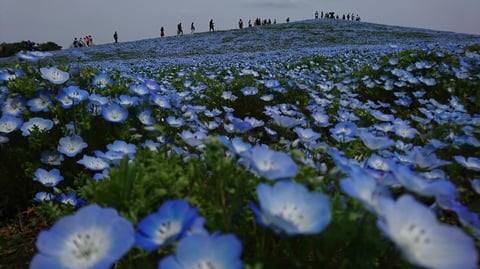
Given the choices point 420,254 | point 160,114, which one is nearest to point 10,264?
point 160,114

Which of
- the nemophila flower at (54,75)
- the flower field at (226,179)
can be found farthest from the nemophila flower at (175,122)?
the nemophila flower at (54,75)

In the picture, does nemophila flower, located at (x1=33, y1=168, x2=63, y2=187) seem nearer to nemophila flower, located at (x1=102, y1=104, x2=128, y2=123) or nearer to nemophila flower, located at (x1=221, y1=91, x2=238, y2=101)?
nemophila flower, located at (x1=102, y1=104, x2=128, y2=123)

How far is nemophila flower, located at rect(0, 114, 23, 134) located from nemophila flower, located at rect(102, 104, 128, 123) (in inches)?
19.4

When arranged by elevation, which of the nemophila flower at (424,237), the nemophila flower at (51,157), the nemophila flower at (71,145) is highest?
the nemophila flower at (424,237)

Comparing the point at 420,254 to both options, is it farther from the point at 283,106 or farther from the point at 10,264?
the point at 283,106

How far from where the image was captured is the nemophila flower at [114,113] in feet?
7.30

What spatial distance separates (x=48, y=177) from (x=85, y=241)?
131 centimetres

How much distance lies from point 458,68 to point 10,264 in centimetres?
514

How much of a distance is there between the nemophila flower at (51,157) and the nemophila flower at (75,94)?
1.06 ft

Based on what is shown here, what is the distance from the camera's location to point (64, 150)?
2.11 metres

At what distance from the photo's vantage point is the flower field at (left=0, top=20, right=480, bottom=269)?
0.89 meters

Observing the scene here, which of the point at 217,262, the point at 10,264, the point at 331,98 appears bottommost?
the point at 10,264

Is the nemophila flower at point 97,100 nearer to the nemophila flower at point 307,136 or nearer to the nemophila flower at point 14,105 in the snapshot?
the nemophila flower at point 14,105

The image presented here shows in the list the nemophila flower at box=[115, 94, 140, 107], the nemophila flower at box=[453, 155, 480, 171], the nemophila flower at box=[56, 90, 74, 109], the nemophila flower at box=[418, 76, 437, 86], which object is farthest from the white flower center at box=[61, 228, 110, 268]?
the nemophila flower at box=[418, 76, 437, 86]
